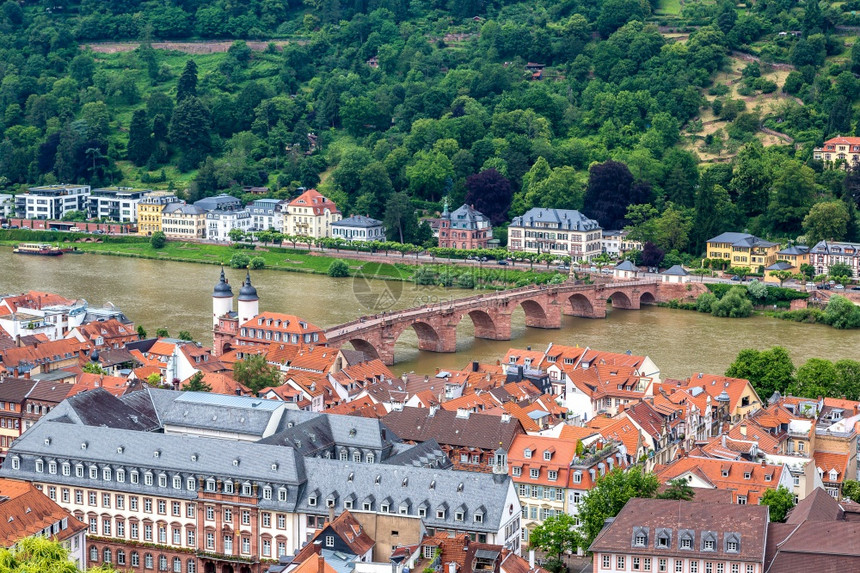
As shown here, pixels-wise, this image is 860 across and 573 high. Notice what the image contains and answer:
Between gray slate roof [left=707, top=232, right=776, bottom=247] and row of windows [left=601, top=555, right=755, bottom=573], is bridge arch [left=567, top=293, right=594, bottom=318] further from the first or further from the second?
row of windows [left=601, top=555, right=755, bottom=573]

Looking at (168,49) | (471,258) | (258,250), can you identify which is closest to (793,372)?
(471,258)

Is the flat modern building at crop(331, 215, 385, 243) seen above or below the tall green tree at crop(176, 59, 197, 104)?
below

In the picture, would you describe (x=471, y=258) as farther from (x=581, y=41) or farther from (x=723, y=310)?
(x=581, y=41)

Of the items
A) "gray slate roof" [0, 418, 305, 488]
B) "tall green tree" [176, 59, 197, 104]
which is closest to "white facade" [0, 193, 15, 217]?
"tall green tree" [176, 59, 197, 104]

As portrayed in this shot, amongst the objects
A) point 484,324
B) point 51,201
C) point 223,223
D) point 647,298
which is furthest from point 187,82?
point 484,324

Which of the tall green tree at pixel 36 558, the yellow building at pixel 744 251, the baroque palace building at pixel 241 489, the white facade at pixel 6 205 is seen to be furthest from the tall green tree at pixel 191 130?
the tall green tree at pixel 36 558

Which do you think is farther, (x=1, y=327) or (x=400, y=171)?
(x=400, y=171)
